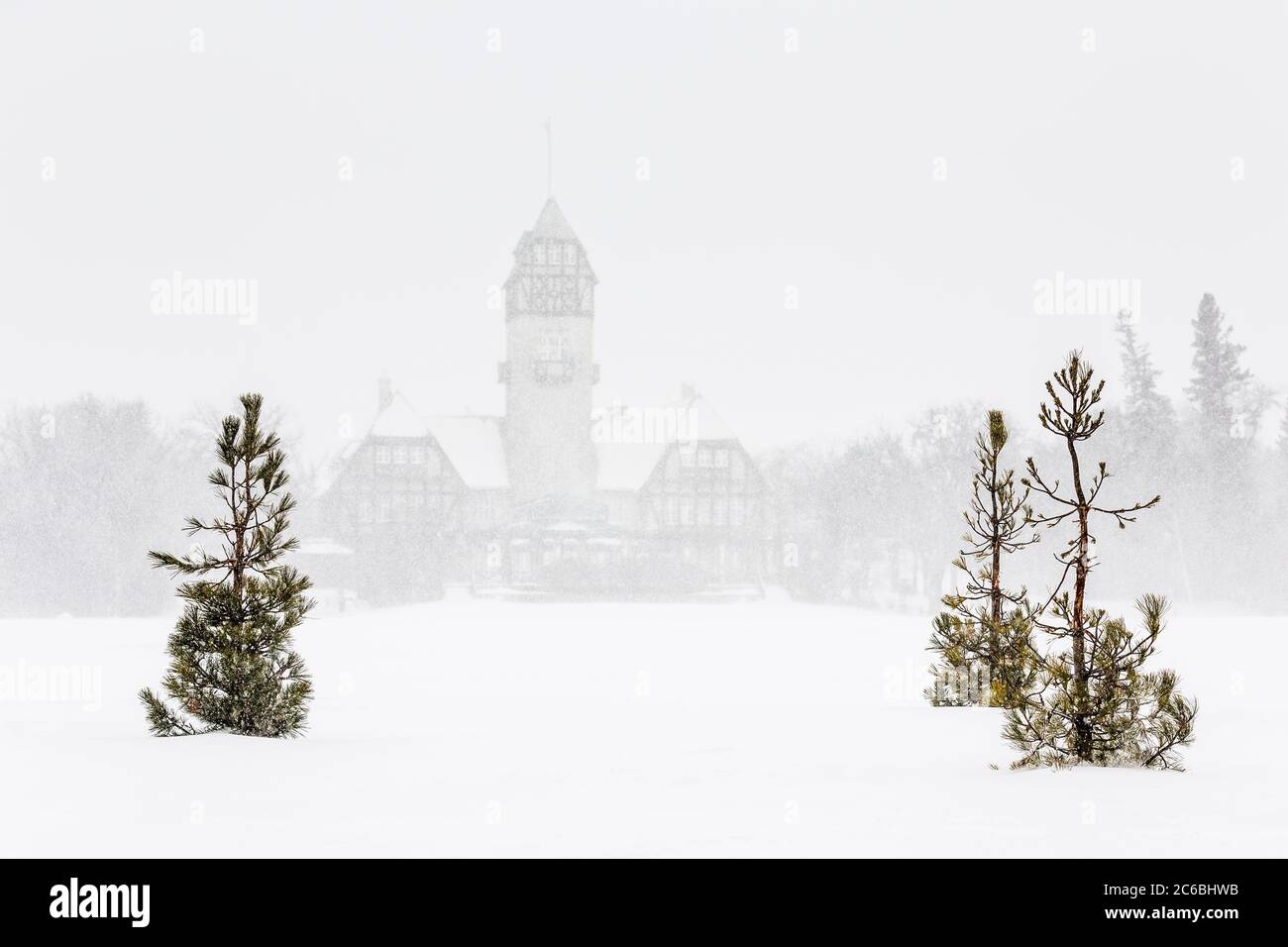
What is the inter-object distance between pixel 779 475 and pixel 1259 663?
6093cm

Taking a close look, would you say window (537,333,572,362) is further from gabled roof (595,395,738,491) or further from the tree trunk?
the tree trunk

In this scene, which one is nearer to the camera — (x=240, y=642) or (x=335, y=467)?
(x=240, y=642)

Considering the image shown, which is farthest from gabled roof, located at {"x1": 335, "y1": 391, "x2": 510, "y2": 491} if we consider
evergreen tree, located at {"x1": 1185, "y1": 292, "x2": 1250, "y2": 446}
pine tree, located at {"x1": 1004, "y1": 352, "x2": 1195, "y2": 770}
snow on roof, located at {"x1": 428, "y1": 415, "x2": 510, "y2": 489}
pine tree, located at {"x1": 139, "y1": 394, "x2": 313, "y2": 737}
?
pine tree, located at {"x1": 1004, "y1": 352, "x2": 1195, "y2": 770}

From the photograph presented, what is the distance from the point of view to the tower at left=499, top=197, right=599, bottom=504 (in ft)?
222

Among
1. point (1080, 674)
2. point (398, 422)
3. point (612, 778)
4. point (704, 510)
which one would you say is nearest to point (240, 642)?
point (612, 778)

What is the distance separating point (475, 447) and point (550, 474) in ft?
14.9

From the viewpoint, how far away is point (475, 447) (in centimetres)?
6906

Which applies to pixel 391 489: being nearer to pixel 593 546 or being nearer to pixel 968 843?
pixel 593 546

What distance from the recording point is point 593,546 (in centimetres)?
5875

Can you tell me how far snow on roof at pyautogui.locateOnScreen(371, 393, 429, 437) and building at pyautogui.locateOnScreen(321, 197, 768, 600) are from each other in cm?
7

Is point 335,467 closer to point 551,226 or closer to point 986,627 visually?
point 551,226

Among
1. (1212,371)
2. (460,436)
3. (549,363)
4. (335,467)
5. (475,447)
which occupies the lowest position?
(335,467)

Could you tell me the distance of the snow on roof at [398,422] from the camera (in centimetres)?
6456

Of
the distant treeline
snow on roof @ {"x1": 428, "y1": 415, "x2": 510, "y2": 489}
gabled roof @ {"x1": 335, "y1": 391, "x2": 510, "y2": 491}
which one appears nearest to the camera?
the distant treeline
